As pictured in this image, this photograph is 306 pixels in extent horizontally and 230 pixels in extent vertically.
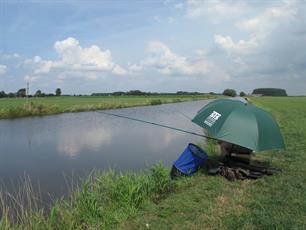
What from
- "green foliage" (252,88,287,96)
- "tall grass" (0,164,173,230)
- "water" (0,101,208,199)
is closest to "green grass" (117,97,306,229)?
"tall grass" (0,164,173,230)

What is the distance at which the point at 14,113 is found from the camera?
37750 mm

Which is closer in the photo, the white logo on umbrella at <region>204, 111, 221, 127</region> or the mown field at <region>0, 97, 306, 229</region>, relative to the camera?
the mown field at <region>0, 97, 306, 229</region>

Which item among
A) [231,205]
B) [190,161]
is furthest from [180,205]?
[190,161]

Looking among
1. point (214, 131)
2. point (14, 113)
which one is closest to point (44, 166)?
point (214, 131)

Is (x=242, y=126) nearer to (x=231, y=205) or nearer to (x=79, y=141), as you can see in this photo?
(x=231, y=205)

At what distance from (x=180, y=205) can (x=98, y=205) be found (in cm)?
160

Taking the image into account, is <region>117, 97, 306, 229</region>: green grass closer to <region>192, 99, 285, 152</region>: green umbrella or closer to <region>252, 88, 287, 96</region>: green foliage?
<region>192, 99, 285, 152</region>: green umbrella

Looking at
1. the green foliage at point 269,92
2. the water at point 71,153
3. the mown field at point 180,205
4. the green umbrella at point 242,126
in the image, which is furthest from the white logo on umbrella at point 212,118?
the green foliage at point 269,92

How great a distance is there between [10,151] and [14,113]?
22121mm

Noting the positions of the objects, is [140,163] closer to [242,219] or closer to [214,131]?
[214,131]

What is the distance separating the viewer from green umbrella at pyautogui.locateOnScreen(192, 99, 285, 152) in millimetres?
7512

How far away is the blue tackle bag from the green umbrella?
0.80m

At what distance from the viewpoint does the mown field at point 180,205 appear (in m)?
5.49

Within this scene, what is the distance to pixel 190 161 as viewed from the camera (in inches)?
334
